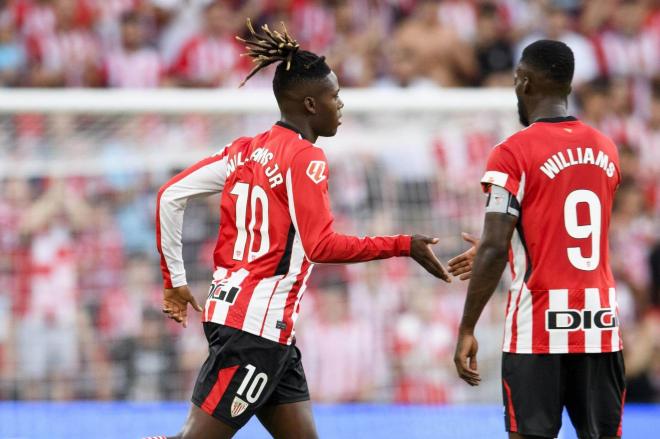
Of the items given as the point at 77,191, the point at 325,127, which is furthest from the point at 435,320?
the point at 325,127

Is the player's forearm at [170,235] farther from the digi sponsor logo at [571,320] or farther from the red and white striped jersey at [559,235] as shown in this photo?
the digi sponsor logo at [571,320]

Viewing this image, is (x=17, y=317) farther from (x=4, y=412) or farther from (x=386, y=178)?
(x=386, y=178)

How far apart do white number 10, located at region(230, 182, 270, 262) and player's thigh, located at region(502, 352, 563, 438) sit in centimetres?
115

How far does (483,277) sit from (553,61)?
0.91m

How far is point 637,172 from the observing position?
10891 millimetres

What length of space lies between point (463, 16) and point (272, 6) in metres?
2.08

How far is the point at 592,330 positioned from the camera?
4.54 m

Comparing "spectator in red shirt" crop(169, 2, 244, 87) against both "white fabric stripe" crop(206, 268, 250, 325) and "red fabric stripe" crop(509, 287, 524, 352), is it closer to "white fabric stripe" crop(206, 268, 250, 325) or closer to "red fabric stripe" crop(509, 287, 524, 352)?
"white fabric stripe" crop(206, 268, 250, 325)

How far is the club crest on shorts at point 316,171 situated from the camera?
4699 millimetres

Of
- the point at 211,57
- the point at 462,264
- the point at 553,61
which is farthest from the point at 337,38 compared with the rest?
the point at 553,61

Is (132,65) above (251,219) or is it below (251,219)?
above

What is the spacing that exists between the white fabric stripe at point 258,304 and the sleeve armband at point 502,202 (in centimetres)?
95

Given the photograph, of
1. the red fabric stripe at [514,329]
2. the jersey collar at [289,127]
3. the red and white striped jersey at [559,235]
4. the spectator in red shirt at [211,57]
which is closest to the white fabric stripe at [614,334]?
the red and white striped jersey at [559,235]

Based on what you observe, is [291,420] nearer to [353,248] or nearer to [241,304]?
[241,304]
